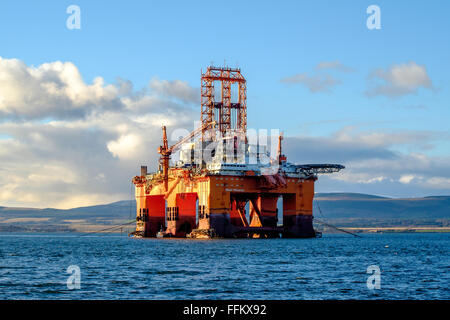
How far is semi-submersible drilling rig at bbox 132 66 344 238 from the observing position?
3617 inches

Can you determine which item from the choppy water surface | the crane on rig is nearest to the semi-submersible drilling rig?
the crane on rig

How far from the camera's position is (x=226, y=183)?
299 feet

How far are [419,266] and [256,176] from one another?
4279cm

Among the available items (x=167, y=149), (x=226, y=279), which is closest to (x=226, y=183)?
(x=167, y=149)

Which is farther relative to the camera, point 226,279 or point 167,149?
point 167,149

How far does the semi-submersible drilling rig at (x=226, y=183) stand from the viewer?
91.9 m

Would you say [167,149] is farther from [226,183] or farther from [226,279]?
[226,279]

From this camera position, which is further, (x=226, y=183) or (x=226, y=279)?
(x=226, y=183)

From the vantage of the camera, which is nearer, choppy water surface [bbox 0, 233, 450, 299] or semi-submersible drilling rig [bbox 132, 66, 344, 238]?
choppy water surface [bbox 0, 233, 450, 299]

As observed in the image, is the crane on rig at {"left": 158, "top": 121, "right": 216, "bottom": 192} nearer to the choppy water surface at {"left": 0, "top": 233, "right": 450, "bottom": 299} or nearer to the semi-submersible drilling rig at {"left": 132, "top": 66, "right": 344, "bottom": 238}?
the semi-submersible drilling rig at {"left": 132, "top": 66, "right": 344, "bottom": 238}

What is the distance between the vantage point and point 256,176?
92.4m

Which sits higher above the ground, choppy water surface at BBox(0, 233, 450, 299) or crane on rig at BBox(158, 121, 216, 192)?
crane on rig at BBox(158, 121, 216, 192)

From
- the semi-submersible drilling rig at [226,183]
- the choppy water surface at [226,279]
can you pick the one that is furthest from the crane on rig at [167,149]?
the choppy water surface at [226,279]
